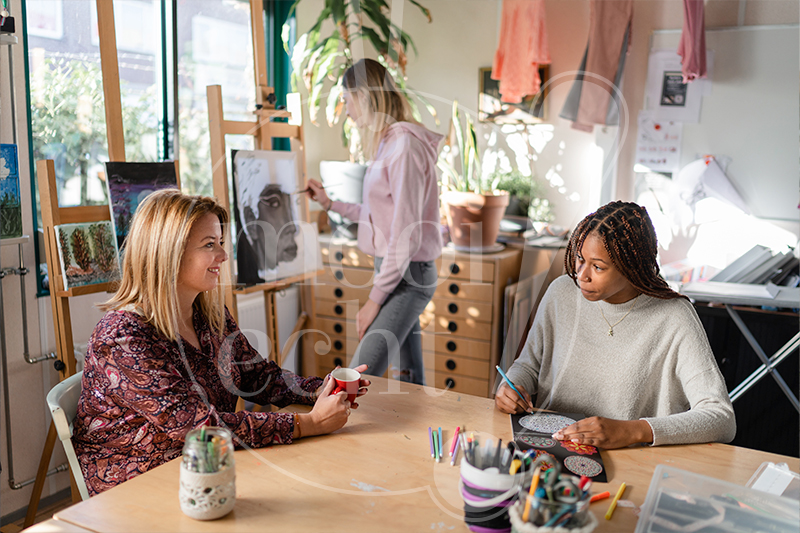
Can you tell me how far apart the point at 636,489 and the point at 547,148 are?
2.56 m

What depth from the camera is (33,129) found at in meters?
2.21

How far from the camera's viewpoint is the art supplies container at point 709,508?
96cm

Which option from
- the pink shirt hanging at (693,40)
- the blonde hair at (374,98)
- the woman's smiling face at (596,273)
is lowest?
the woman's smiling face at (596,273)

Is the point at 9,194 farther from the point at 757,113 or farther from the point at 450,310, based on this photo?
the point at 757,113

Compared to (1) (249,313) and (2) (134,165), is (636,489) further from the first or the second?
(1) (249,313)

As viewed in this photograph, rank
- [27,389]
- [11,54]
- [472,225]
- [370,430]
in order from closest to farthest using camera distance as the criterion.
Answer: [370,430] < [11,54] < [27,389] < [472,225]

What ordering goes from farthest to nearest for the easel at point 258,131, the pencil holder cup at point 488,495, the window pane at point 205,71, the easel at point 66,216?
the window pane at point 205,71
the easel at point 258,131
the easel at point 66,216
the pencil holder cup at point 488,495

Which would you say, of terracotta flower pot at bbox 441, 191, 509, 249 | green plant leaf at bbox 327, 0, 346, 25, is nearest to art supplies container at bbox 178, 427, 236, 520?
terracotta flower pot at bbox 441, 191, 509, 249

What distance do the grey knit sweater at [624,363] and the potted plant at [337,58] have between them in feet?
5.78

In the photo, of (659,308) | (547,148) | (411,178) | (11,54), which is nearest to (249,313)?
(411,178)

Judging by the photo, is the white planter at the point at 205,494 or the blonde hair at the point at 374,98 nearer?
the white planter at the point at 205,494

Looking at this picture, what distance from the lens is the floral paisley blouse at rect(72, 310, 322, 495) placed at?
1.26m

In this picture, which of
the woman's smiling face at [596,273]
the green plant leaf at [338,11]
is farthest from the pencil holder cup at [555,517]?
the green plant leaf at [338,11]

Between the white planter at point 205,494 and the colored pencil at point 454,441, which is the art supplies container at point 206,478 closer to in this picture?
the white planter at point 205,494
